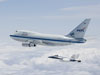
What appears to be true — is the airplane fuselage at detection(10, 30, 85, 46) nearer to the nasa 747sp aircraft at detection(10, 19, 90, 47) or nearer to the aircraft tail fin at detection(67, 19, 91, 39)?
the nasa 747sp aircraft at detection(10, 19, 90, 47)

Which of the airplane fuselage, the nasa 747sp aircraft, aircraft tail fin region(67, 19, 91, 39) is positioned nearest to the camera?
aircraft tail fin region(67, 19, 91, 39)

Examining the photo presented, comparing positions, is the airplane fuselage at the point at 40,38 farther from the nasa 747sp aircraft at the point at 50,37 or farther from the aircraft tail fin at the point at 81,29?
the aircraft tail fin at the point at 81,29

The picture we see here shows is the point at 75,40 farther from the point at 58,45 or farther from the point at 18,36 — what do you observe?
the point at 18,36

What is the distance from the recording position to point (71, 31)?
464ft

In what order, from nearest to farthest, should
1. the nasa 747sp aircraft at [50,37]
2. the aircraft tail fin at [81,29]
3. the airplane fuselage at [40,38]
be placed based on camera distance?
the aircraft tail fin at [81,29] → the nasa 747sp aircraft at [50,37] → the airplane fuselage at [40,38]

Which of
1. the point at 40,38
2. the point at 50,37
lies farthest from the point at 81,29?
the point at 40,38

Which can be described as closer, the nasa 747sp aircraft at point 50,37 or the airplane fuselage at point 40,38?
the nasa 747sp aircraft at point 50,37

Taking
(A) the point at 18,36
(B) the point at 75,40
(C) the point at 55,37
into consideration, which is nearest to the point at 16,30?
(A) the point at 18,36

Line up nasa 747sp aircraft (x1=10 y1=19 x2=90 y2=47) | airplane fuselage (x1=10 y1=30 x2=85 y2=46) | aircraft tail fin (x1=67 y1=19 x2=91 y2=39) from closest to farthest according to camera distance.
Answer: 1. aircraft tail fin (x1=67 y1=19 x2=91 y2=39)
2. nasa 747sp aircraft (x1=10 y1=19 x2=90 y2=47)
3. airplane fuselage (x1=10 y1=30 x2=85 y2=46)

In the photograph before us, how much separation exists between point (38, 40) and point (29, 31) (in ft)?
29.6

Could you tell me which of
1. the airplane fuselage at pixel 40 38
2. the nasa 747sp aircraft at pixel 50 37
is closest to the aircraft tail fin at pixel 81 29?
the nasa 747sp aircraft at pixel 50 37

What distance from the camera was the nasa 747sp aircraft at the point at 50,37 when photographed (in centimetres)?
13575

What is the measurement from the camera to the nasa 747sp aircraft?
135750 millimetres

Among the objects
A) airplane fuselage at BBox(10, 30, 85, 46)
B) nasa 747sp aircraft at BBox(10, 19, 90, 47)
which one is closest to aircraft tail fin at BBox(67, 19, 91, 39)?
nasa 747sp aircraft at BBox(10, 19, 90, 47)
